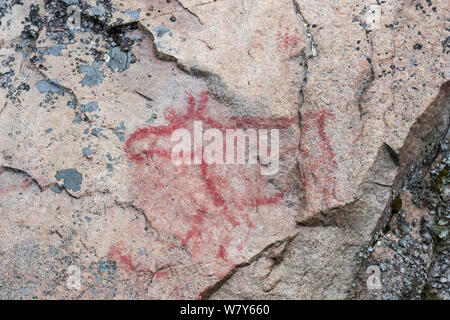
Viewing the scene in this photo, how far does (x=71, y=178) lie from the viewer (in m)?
1.93

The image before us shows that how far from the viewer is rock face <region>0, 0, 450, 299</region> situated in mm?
1905

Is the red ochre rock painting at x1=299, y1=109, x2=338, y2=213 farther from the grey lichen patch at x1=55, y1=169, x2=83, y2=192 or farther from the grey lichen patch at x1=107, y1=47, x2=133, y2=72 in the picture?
the grey lichen patch at x1=55, y1=169, x2=83, y2=192

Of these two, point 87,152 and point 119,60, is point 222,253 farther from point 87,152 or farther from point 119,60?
point 119,60

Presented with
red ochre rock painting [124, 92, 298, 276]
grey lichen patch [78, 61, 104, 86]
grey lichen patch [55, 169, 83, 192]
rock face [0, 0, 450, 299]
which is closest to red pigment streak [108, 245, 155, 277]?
rock face [0, 0, 450, 299]

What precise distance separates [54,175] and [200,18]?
0.79 metres

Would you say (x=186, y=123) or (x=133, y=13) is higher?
(x=133, y=13)

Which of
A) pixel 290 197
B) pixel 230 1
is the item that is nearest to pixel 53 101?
pixel 230 1

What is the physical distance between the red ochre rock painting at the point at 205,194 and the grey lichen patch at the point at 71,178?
0.62 ft

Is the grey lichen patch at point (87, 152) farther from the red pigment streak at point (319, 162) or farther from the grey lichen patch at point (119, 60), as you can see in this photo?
the red pigment streak at point (319, 162)

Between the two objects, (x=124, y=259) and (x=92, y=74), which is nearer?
(x=124, y=259)

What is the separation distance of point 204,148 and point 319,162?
0.42 metres

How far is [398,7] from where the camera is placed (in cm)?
199

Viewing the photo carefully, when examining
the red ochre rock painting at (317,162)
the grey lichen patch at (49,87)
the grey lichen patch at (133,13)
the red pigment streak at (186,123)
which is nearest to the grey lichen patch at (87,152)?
the red pigment streak at (186,123)

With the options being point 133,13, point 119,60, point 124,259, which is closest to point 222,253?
point 124,259
